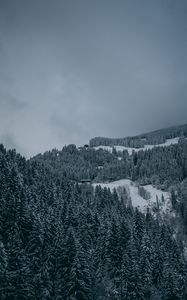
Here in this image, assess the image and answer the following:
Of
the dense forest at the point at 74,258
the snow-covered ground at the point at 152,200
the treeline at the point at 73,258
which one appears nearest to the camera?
the treeline at the point at 73,258

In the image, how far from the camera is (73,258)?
4597 centimetres

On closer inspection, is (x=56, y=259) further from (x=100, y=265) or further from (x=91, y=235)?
(x=91, y=235)

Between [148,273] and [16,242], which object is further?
[148,273]

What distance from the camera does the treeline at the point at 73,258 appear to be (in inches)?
1618

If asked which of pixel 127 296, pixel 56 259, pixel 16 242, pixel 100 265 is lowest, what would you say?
pixel 127 296

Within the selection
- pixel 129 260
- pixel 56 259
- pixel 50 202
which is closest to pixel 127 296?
pixel 129 260

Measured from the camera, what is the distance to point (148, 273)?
5878 cm

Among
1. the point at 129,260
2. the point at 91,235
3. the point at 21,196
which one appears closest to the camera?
the point at 129,260

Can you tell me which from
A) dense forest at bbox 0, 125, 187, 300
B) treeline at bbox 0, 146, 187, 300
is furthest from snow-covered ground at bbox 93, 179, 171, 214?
treeline at bbox 0, 146, 187, 300

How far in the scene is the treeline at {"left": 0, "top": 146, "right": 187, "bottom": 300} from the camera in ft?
135

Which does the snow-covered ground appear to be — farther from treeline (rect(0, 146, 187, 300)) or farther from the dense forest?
treeline (rect(0, 146, 187, 300))

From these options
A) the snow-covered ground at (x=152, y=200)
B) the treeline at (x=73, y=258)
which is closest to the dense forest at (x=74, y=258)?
the treeline at (x=73, y=258)

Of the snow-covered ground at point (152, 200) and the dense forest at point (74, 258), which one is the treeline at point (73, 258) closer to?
the dense forest at point (74, 258)

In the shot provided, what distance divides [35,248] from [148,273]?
2306 cm
